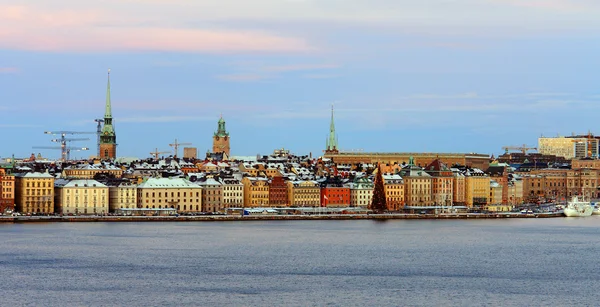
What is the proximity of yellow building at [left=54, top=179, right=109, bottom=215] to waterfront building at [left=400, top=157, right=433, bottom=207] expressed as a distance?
57.3 ft

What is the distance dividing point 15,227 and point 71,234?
19.1 feet

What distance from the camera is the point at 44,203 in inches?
2719

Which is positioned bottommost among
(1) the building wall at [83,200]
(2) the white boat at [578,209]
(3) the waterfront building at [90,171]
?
(2) the white boat at [578,209]

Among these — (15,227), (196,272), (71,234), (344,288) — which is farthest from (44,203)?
(344,288)

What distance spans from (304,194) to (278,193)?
1346 mm

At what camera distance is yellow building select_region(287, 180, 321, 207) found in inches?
2987

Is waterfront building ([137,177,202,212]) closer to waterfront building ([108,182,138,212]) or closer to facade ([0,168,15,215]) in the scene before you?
waterfront building ([108,182,138,212])

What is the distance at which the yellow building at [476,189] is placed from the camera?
8331 centimetres

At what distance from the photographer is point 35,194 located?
68938mm

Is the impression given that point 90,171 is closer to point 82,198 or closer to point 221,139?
point 82,198

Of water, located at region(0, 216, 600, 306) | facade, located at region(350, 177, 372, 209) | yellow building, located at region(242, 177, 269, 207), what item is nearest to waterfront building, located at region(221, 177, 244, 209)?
yellow building, located at region(242, 177, 269, 207)

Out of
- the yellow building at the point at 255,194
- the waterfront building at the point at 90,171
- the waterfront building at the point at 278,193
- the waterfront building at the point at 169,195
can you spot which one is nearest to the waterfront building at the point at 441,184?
the waterfront building at the point at 278,193

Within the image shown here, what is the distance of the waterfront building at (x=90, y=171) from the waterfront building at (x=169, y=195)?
6.58m

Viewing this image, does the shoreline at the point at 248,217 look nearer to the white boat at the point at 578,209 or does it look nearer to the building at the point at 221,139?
the white boat at the point at 578,209
